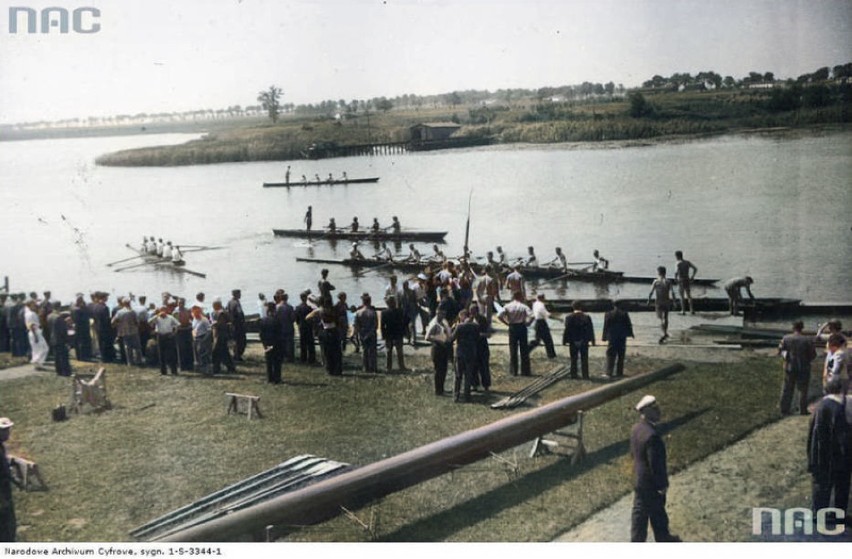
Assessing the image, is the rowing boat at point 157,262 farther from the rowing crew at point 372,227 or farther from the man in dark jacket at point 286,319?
the rowing crew at point 372,227

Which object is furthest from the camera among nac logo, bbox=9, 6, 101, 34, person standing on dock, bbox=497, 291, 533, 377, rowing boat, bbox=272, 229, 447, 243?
rowing boat, bbox=272, 229, 447, 243

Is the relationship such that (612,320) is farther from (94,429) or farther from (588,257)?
(588,257)

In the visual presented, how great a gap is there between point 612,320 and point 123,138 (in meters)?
9.51

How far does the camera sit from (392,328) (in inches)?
419

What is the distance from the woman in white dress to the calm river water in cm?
90

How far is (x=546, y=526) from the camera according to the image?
6.38m

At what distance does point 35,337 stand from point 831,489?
411 inches

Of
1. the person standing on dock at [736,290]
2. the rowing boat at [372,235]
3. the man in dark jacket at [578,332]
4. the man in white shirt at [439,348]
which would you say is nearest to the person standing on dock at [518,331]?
the man in dark jacket at [578,332]

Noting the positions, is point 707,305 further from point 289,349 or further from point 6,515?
point 6,515

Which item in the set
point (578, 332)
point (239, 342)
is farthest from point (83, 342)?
point (578, 332)

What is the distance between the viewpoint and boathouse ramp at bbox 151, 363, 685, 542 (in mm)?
5992

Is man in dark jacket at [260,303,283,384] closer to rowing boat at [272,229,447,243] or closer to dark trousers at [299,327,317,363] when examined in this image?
dark trousers at [299,327,317,363]

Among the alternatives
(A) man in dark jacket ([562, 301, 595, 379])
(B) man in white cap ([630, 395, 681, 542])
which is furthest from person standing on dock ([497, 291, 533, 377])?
(B) man in white cap ([630, 395, 681, 542])
